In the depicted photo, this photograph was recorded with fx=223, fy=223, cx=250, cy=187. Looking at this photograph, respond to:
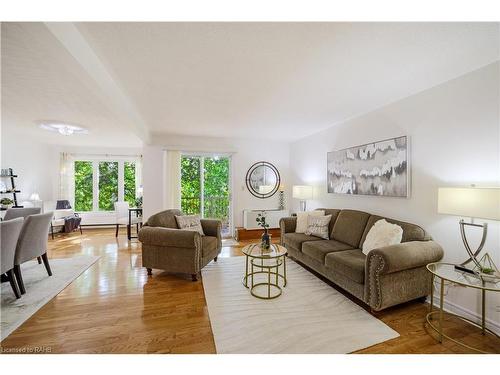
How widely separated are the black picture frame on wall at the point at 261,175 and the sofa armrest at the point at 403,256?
3535 mm

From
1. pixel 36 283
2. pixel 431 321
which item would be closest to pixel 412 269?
pixel 431 321

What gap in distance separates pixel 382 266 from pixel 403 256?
10.4 inches

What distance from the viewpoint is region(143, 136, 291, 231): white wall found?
489cm

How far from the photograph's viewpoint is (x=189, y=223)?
3.53 m

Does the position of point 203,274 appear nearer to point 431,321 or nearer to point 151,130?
point 431,321

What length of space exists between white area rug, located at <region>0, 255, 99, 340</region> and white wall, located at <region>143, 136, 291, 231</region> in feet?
5.39

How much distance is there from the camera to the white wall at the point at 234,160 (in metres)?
4.89

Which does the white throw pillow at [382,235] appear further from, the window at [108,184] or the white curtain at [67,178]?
the white curtain at [67,178]

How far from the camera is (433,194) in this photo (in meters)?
2.46

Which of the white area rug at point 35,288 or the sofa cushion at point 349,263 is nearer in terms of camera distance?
the white area rug at point 35,288

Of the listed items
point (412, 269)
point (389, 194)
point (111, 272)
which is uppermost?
point (389, 194)

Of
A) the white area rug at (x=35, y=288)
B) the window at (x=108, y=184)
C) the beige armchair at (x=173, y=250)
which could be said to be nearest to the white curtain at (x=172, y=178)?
the white area rug at (x=35, y=288)

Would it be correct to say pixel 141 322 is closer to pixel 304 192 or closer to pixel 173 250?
pixel 173 250

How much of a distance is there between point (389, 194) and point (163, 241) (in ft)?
10.00
